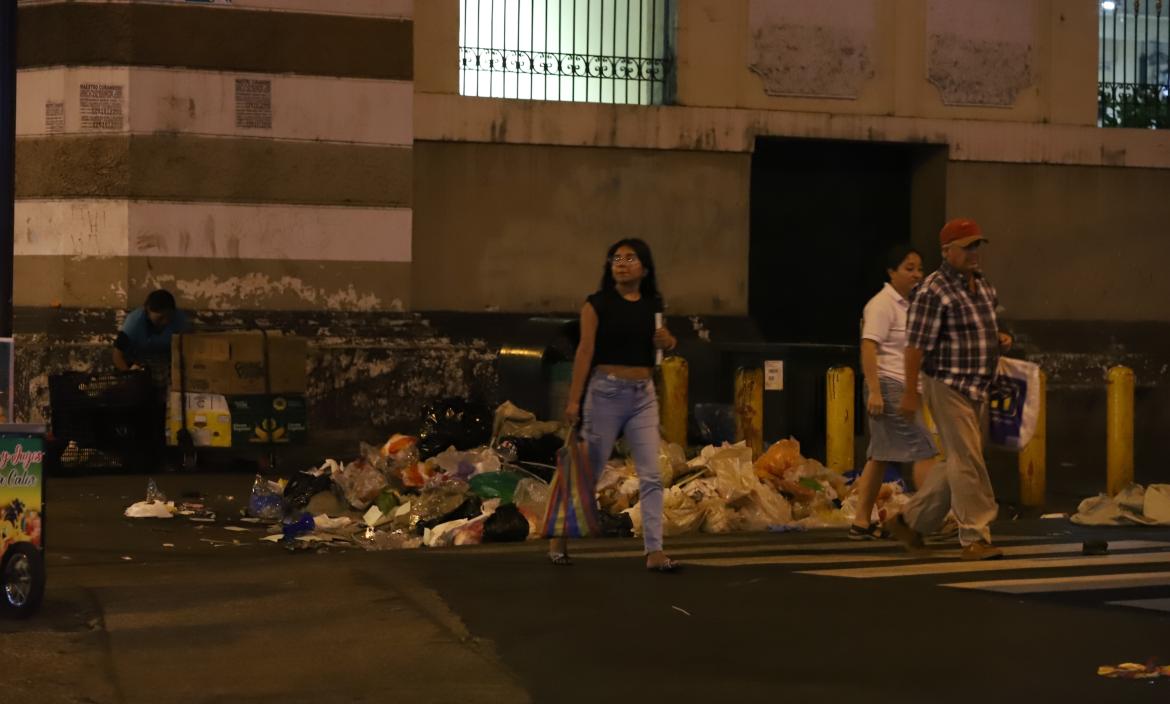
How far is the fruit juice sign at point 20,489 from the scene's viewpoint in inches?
311

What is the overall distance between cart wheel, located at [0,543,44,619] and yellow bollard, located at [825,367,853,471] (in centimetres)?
748

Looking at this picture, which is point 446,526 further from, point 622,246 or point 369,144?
point 369,144

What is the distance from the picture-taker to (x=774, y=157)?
65.0 feet

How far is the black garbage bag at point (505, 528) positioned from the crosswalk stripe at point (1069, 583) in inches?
125

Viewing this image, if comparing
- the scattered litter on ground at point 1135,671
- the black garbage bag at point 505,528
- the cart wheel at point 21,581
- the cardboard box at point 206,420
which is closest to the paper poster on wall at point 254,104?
the cardboard box at point 206,420

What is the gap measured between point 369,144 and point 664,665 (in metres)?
11.3

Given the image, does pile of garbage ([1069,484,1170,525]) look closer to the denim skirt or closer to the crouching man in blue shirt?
the denim skirt

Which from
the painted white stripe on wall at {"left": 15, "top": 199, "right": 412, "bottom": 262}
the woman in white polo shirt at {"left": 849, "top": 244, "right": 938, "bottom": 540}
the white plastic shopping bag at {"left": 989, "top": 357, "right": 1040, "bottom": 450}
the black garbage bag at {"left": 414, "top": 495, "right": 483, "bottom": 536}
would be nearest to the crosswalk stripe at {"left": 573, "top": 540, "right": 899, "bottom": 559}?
the woman in white polo shirt at {"left": 849, "top": 244, "right": 938, "bottom": 540}

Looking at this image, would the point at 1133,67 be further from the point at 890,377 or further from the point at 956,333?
the point at 956,333

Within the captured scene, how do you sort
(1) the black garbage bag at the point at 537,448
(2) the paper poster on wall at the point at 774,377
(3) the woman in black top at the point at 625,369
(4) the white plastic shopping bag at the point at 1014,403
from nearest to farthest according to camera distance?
(3) the woman in black top at the point at 625,369 < (4) the white plastic shopping bag at the point at 1014,403 < (1) the black garbage bag at the point at 537,448 < (2) the paper poster on wall at the point at 774,377

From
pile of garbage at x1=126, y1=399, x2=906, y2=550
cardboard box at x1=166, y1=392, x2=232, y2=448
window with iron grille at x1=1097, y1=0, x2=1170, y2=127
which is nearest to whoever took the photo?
pile of garbage at x1=126, y1=399, x2=906, y2=550

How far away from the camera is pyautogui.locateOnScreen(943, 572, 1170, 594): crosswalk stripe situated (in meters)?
8.76

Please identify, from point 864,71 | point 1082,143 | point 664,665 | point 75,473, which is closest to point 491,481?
point 75,473

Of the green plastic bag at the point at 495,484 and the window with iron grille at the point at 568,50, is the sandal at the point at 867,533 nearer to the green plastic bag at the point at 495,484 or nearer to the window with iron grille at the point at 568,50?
the green plastic bag at the point at 495,484
